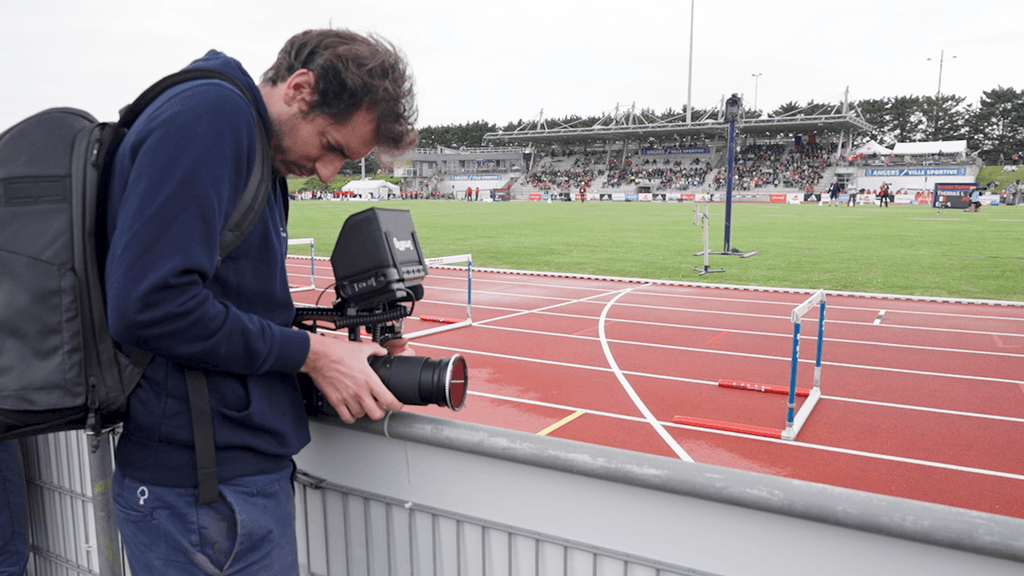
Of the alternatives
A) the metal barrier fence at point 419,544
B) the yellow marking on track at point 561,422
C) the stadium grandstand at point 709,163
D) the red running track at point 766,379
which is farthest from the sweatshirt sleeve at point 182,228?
the stadium grandstand at point 709,163

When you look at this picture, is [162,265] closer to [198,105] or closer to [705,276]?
[198,105]

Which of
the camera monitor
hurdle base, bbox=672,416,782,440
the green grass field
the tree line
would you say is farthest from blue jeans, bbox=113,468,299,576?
the tree line

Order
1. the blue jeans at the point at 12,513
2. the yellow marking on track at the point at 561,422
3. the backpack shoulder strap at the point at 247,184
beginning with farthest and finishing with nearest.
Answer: the yellow marking on track at the point at 561,422 < the blue jeans at the point at 12,513 < the backpack shoulder strap at the point at 247,184

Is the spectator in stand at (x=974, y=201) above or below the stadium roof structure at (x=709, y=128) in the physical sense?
below

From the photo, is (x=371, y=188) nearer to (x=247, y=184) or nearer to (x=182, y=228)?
(x=247, y=184)

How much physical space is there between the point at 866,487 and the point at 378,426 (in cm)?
431

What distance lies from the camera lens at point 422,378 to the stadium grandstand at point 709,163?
5547 cm

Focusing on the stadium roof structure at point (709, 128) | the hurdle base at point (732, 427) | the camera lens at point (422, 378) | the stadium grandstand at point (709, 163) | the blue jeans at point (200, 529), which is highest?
the stadium roof structure at point (709, 128)

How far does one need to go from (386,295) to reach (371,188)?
7547 centimetres

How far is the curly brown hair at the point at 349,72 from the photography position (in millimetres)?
1346

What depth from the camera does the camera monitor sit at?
4.67 feet

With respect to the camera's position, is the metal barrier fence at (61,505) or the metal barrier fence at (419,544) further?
the metal barrier fence at (61,505)

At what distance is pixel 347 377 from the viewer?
138cm

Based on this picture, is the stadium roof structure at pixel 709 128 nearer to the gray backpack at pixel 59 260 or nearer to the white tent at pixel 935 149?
the white tent at pixel 935 149
